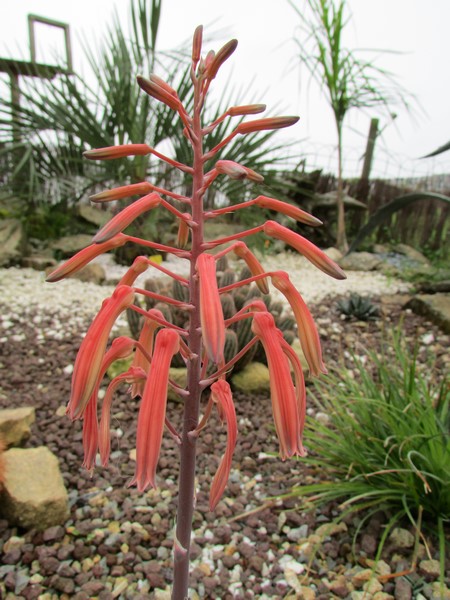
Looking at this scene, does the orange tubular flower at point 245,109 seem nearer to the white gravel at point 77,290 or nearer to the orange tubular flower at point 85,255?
the orange tubular flower at point 85,255

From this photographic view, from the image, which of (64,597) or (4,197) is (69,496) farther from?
(4,197)

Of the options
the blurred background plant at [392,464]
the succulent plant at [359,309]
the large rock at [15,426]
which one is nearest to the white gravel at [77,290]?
the succulent plant at [359,309]

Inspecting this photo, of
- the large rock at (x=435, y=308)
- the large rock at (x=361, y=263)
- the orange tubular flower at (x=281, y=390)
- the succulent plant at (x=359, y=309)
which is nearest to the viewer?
the orange tubular flower at (x=281, y=390)

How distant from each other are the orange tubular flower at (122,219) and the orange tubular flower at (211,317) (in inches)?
5.8

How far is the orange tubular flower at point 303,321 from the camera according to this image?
840 millimetres

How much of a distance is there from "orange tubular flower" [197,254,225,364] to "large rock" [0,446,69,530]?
59.3 inches

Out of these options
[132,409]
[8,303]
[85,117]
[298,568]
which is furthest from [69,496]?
[85,117]

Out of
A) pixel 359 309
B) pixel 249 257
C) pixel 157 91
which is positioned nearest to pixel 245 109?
pixel 157 91

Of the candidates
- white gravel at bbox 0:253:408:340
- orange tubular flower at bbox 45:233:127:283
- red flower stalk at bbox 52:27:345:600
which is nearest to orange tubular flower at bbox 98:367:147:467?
red flower stalk at bbox 52:27:345:600

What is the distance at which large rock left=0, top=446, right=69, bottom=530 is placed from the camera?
1.82 metres

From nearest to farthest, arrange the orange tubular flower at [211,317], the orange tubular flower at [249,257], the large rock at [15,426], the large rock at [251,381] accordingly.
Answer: the orange tubular flower at [211,317] → the orange tubular flower at [249,257] → the large rock at [15,426] → the large rock at [251,381]

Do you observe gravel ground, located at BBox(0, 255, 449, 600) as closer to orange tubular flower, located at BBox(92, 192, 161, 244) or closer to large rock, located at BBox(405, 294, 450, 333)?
orange tubular flower, located at BBox(92, 192, 161, 244)

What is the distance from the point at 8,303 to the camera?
4.50 metres

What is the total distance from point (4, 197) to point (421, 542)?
5856 millimetres
